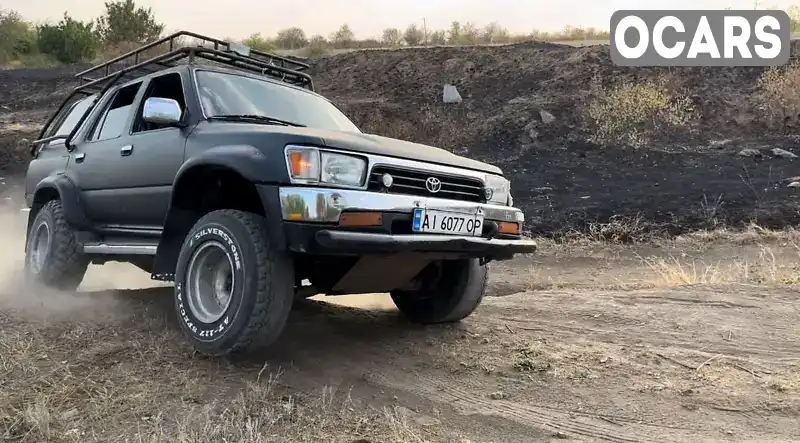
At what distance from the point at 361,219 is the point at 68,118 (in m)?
4.39

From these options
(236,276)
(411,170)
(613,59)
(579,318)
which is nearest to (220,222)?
(236,276)

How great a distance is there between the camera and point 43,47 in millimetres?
27375

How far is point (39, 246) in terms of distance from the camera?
5.54 metres

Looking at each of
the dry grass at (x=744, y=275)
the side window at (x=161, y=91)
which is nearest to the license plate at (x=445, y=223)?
the side window at (x=161, y=91)

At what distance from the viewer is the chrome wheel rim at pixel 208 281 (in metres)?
3.55

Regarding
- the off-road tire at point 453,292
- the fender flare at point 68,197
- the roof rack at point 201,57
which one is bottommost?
the off-road tire at point 453,292

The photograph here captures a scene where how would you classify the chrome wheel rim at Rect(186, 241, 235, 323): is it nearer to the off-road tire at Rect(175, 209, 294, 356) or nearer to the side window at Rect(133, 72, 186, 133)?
the off-road tire at Rect(175, 209, 294, 356)

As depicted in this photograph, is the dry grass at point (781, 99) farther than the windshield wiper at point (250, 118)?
Yes

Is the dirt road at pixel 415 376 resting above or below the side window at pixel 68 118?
below

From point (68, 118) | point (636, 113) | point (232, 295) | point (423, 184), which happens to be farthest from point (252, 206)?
point (636, 113)

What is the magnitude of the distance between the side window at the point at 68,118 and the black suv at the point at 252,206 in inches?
12.1

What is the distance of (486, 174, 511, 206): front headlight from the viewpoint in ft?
13.1

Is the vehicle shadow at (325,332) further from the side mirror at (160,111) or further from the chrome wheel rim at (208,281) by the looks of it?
the side mirror at (160,111)

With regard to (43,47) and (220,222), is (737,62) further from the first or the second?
(43,47)
